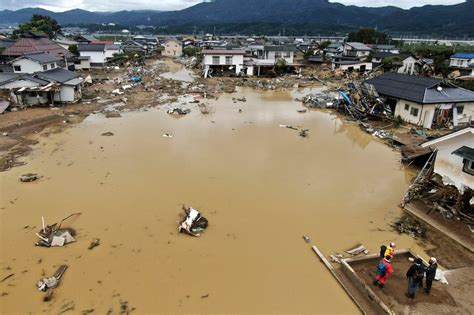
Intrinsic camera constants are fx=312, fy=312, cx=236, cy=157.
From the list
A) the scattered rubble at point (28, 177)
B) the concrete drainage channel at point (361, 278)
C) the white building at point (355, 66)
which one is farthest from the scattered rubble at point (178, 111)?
the white building at point (355, 66)

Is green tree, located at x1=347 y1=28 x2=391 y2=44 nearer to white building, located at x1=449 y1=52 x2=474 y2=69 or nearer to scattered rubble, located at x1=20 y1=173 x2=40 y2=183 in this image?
white building, located at x1=449 y1=52 x2=474 y2=69

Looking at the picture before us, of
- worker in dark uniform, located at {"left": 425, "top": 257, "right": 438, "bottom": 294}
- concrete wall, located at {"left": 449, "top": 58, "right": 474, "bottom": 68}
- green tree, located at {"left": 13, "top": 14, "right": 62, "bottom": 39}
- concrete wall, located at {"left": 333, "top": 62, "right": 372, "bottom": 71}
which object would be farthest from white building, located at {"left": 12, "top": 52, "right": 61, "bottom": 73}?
concrete wall, located at {"left": 449, "top": 58, "right": 474, "bottom": 68}

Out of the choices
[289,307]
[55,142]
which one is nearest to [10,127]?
[55,142]

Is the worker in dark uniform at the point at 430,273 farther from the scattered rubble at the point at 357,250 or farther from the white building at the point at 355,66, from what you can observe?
the white building at the point at 355,66

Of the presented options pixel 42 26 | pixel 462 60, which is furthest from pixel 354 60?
pixel 42 26

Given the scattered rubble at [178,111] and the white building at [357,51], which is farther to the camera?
the white building at [357,51]

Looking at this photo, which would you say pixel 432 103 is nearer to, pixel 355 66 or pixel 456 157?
pixel 456 157

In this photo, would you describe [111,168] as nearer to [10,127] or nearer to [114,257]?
[114,257]

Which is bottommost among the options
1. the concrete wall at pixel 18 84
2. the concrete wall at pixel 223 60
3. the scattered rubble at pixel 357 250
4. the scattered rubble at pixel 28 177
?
the scattered rubble at pixel 357 250
